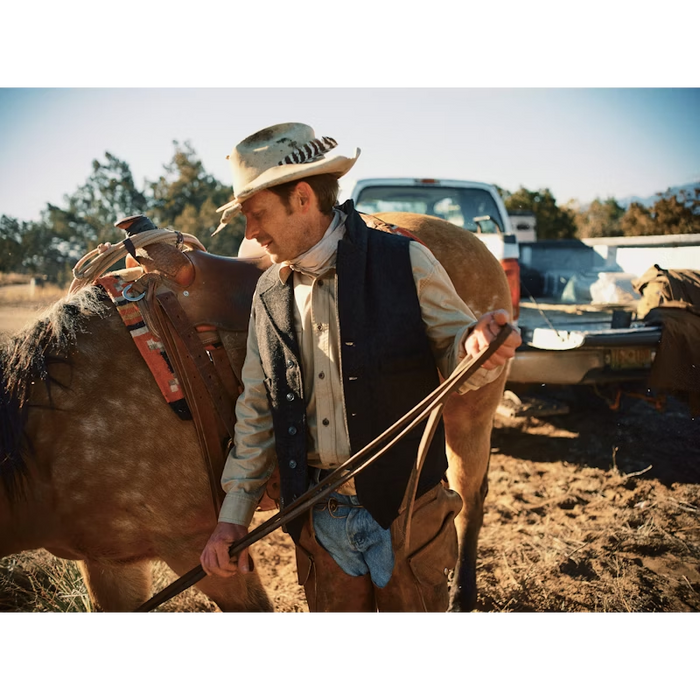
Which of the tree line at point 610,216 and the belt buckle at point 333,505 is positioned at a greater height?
the tree line at point 610,216

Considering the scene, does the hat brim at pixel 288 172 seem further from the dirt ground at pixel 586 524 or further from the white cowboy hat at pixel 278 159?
the dirt ground at pixel 586 524

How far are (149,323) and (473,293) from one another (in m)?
1.64

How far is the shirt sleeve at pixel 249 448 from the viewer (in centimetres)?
173

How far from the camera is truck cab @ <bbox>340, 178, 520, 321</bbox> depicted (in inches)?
205

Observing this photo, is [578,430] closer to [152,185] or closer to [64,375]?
[64,375]

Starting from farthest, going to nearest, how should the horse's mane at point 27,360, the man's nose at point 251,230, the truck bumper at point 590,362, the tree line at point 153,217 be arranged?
A: the tree line at point 153,217, the truck bumper at point 590,362, the horse's mane at point 27,360, the man's nose at point 251,230

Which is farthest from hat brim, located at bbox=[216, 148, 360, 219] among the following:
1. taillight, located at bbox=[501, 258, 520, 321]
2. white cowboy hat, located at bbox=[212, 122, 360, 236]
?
taillight, located at bbox=[501, 258, 520, 321]

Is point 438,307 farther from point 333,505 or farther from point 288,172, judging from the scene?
point 333,505

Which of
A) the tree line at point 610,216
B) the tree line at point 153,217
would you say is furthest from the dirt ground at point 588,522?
the tree line at point 153,217

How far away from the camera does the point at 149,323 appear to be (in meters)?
2.04

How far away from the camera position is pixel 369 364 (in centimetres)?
155

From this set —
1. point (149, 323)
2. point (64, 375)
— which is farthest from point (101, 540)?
point (149, 323)

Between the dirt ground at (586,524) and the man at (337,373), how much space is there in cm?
144
